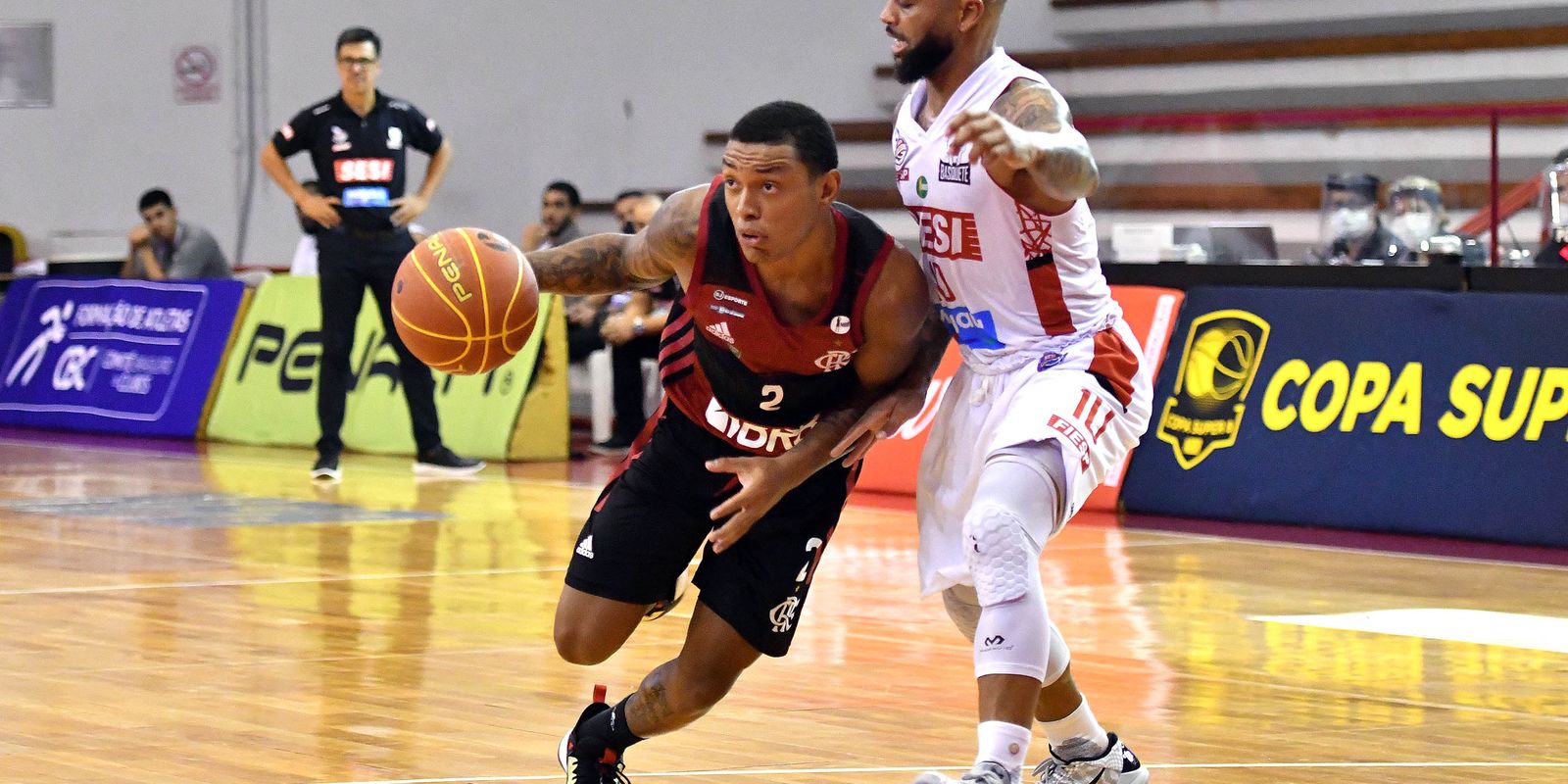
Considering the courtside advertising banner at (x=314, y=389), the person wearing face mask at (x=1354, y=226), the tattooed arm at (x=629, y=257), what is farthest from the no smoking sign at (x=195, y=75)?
the tattooed arm at (x=629, y=257)

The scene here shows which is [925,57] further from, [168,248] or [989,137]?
[168,248]

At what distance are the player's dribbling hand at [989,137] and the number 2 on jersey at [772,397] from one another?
0.84 metres

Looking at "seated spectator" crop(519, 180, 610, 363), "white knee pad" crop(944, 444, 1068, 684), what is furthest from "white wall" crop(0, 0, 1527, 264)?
"white knee pad" crop(944, 444, 1068, 684)

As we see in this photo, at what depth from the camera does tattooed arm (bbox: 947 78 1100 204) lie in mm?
3734

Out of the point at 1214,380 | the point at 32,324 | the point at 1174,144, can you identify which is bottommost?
the point at 32,324

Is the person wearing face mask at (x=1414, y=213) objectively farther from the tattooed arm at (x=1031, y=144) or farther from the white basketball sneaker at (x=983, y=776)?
the white basketball sneaker at (x=983, y=776)

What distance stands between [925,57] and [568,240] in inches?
381

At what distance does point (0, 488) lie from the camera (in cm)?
1090

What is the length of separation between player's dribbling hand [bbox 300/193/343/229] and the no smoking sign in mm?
7866

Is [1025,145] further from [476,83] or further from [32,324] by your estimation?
[476,83]

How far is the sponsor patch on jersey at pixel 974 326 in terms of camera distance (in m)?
4.47

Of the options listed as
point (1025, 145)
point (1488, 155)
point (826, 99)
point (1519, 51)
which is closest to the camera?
point (1025, 145)

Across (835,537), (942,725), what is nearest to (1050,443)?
(942,725)

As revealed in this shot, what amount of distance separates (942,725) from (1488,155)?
5.85m
